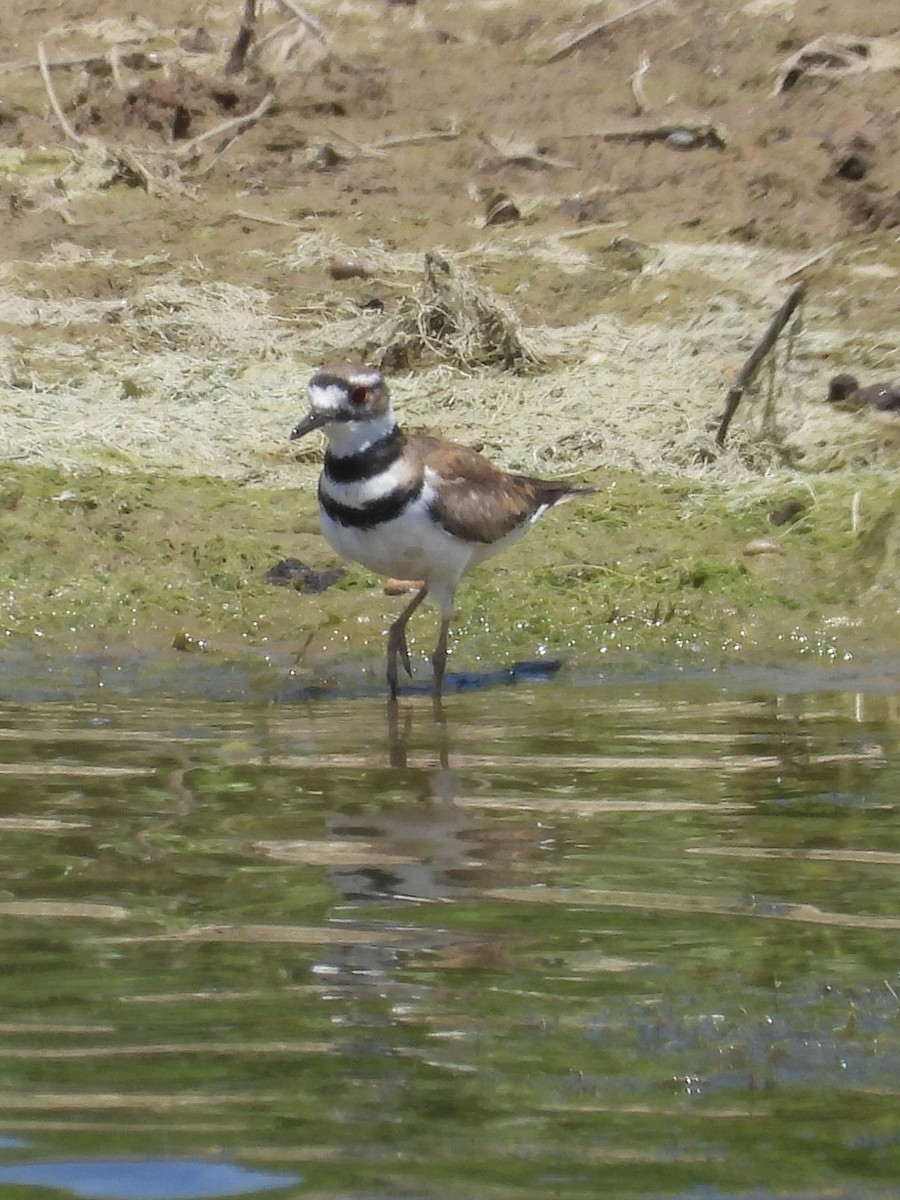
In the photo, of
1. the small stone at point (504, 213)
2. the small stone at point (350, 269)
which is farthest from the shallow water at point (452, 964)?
the small stone at point (504, 213)

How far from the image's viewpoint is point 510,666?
28.7 ft

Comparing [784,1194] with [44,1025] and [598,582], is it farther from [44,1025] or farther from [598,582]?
[598,582]

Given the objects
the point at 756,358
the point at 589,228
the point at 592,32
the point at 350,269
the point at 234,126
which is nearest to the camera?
the point at 756,358

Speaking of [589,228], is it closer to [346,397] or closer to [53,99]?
[53,99]

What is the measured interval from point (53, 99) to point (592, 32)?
3.89m

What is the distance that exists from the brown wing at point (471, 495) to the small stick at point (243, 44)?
25.1 feet

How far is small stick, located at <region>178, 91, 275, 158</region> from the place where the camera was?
1436cm

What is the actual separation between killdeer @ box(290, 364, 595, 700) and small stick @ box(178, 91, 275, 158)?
21.2ft

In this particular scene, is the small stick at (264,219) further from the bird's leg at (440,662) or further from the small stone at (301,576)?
the bird's leg at (440,662)

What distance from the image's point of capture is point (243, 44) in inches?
613

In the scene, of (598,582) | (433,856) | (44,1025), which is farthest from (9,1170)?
(598,582)

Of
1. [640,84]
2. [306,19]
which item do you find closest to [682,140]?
[640,84]

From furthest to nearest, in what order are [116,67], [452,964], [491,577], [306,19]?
[306,19] < [116,67] < [491,577] < [452,964]

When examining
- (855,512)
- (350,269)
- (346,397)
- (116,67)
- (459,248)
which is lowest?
(855,512)
